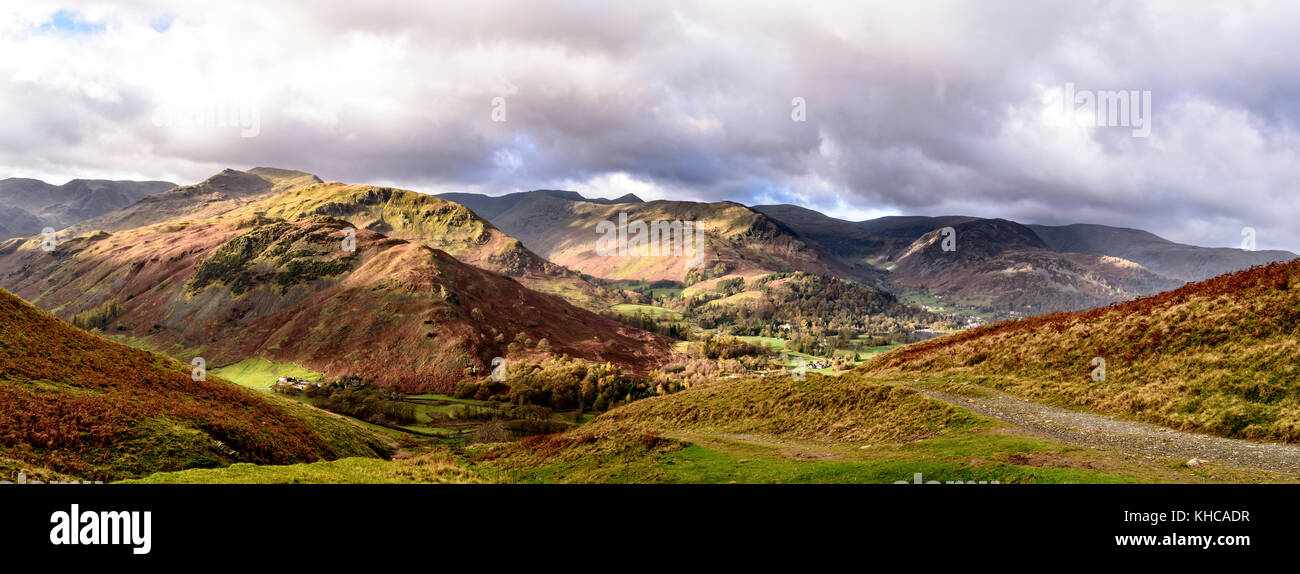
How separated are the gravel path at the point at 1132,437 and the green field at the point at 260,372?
583 ft

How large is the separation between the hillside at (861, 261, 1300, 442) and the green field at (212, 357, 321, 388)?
17571cm

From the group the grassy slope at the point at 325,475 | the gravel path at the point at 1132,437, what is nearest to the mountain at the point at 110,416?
the grassy slope at the point at 325,475

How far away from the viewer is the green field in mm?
165875

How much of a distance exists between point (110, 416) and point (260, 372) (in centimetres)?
17297

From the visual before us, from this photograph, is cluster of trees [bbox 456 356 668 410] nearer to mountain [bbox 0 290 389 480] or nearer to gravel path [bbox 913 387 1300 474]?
mountain [bbox 0 290 389 480]

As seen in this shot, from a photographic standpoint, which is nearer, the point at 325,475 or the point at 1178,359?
the point at 325,475

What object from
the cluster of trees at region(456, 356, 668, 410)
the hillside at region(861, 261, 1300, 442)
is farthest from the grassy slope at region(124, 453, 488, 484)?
the cluster of trees at region(456, 356, 668, 410)

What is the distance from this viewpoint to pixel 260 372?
172875 mm

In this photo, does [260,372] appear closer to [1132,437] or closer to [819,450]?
[819,450]

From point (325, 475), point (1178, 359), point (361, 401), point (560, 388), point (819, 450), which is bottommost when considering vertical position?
point (560, 388)

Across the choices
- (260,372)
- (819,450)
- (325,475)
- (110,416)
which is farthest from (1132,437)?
(260,372)
